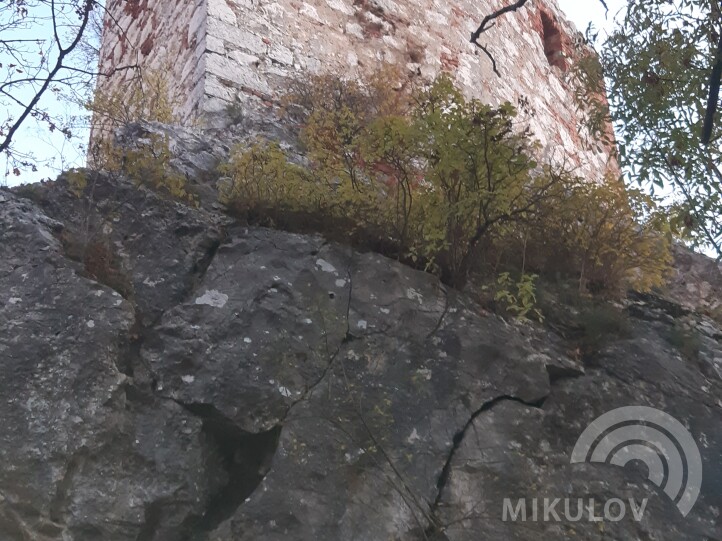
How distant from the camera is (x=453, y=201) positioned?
377 cm

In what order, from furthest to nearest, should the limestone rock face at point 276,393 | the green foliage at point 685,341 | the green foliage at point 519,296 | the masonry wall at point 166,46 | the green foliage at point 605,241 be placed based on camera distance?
the masonry wall at point 166,46 < the green foliage at point 605,241 < the green foliage at point 685,341 < the green foliage at point 519,296 < the limestone rock face at point 276,393

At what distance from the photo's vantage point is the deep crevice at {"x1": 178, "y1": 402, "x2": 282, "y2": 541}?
113 inches

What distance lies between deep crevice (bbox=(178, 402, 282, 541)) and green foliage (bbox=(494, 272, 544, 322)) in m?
1.19

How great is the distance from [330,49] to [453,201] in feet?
8.61

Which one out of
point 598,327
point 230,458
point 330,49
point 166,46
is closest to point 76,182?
point 230,458

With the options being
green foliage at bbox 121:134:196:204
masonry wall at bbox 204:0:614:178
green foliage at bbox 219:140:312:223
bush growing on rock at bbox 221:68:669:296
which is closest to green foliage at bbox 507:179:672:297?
bush growing on rock at bbox 221:68:669:296

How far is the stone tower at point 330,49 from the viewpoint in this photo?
539cm

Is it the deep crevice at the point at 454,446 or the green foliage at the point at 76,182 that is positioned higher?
the green foliage at the point at 76,182

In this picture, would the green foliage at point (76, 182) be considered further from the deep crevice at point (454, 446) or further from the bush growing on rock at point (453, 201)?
the deep crevice at point (454, 446)

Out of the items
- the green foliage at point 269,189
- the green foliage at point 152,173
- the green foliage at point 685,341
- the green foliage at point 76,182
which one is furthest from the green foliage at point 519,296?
the green foliage at point 76,182

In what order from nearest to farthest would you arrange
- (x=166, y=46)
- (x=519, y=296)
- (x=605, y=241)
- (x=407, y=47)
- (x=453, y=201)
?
(x=453, y=201), (x=519, y=296), (x=605, y=241), (x=166, y=46), (x=407, y=47)

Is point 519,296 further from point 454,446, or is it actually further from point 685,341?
point 454,446

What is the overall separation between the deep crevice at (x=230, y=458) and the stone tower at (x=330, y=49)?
2.17m

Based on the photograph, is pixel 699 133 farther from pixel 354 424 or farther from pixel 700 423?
pixel 354 424
